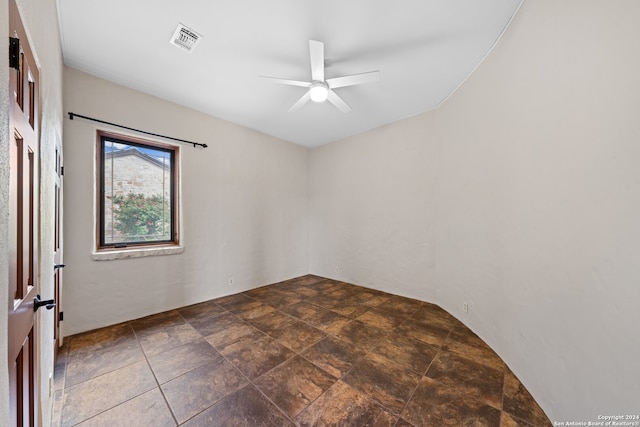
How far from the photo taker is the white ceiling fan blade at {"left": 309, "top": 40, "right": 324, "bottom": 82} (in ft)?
5.71

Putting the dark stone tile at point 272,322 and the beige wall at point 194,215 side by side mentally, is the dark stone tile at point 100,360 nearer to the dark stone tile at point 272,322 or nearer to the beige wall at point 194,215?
the beige wall at point 194,215

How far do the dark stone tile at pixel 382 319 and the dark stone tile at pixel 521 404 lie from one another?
3.47 feet

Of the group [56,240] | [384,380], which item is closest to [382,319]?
[384,380]

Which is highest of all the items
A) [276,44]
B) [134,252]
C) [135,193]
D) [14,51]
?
[276,44]

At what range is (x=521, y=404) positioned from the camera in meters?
1.51

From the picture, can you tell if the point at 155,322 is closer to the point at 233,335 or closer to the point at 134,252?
the point at 134,252

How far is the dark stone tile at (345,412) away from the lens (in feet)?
4.57

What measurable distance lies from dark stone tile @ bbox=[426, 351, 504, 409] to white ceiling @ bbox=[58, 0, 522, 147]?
279 centimetres

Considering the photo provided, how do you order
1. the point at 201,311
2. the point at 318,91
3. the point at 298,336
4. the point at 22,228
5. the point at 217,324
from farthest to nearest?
the point at 201,311 < the point at 217,324 < the point at 298,336 < the point at 318,91 < the point at 22,228

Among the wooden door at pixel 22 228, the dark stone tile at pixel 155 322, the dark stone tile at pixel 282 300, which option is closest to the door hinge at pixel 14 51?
the wooden door at pixel 22 228

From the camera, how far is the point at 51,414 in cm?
139

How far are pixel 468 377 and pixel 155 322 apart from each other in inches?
126

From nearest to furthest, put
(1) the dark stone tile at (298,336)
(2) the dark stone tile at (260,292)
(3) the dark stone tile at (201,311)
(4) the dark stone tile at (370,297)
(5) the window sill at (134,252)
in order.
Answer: (1) the dark stone tile at (298,336)
(5) the window sill at (134,252)
(3) the dark stone tile at (201,311)
(4) the dark stone tile at (370,297)
(2) the dark stone tile at (260,292)

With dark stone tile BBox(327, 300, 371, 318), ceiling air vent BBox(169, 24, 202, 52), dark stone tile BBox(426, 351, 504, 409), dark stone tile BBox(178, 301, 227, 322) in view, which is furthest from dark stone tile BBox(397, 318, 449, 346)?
ceiling air vent BBox(169, 24, 202, 52)
